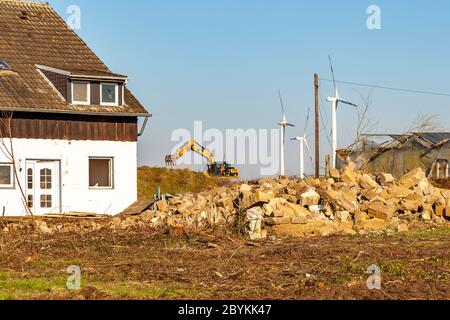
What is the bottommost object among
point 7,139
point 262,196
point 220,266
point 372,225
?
point 220,266

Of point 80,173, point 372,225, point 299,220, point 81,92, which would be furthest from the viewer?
point 81,92

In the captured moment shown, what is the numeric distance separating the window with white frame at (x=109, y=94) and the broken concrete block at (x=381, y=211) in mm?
10820

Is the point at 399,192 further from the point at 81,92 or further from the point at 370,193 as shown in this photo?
the point at 81,92

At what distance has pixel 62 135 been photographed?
3095 centimetres

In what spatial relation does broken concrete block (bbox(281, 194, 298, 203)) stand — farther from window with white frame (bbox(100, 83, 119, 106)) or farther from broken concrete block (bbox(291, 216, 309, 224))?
window with white frame (bbox(100, 83, 119, 106))

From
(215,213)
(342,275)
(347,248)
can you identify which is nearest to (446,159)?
(215,213)

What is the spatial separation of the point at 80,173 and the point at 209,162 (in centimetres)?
3520

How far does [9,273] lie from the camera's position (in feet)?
54.1

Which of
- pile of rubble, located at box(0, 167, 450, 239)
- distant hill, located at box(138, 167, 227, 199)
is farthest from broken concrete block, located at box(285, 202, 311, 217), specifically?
distant hill, located at box(138, 167, 227, 199)

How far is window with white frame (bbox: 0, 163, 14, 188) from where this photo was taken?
98.1ft

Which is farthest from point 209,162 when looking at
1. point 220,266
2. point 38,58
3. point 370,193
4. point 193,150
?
point 220,266

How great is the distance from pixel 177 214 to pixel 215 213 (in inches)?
92.9

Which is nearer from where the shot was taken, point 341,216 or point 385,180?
point 341,216

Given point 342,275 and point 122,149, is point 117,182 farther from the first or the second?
point 342,275
